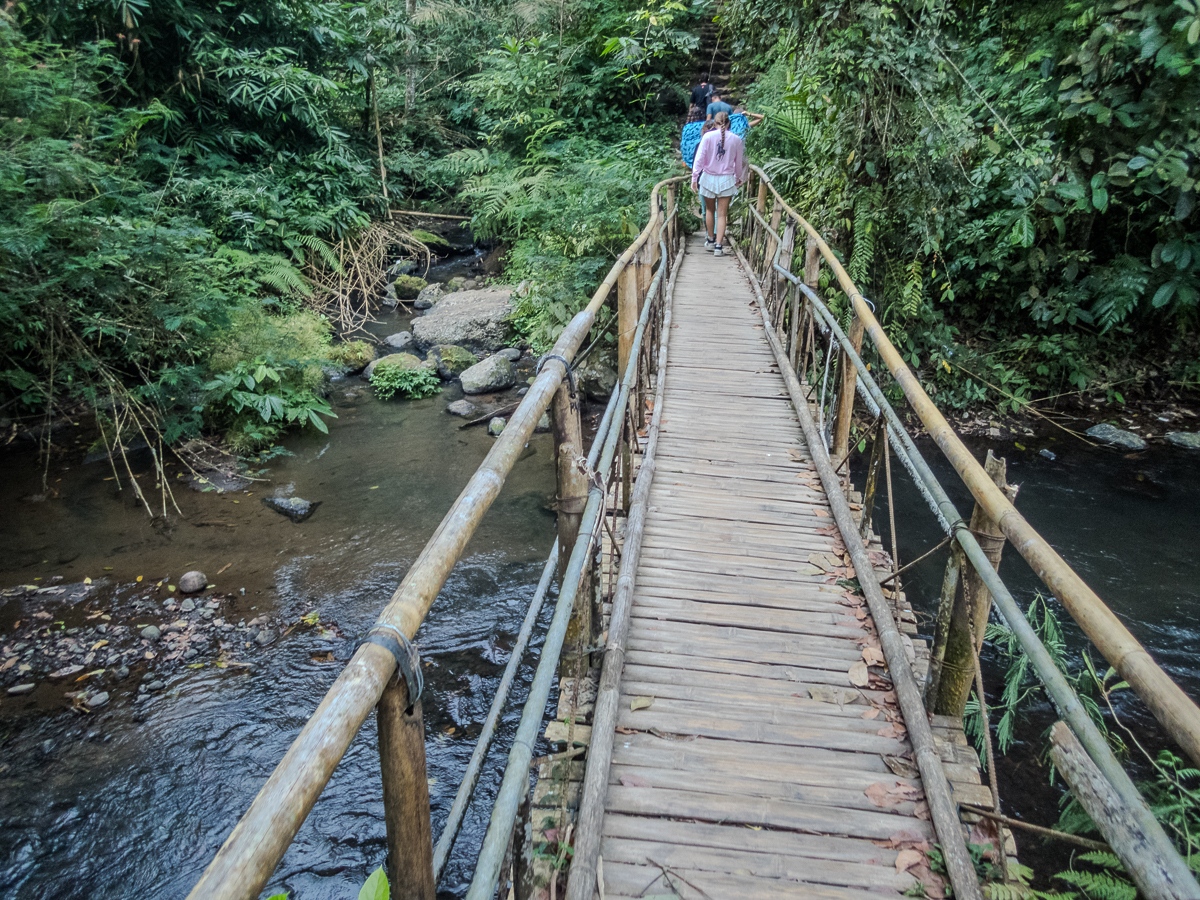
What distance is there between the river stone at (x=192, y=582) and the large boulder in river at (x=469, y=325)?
5755 millimetres

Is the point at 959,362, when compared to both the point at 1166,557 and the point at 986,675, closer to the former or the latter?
the point at 1166,557

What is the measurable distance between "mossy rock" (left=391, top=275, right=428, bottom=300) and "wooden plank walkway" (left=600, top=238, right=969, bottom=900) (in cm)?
946

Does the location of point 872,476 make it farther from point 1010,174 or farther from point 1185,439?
point 1185,439

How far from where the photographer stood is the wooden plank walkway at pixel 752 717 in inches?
74.5

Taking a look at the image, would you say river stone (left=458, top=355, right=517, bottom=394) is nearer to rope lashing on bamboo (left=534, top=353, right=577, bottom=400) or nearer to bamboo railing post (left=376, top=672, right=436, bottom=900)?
rope lashing on bamboo (left=534, top=353, right=577, bottom=400)

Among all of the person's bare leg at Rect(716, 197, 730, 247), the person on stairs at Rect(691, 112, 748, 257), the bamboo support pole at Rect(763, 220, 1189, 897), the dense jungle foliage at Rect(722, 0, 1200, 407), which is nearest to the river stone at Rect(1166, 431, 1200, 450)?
the dense jungle foliage at Rect(722, 0, 1200, 407)

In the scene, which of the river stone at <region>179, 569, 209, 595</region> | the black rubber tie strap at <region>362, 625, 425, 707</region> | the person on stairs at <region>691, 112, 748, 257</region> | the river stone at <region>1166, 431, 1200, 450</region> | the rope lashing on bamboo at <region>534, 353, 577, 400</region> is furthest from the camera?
the person on stairs at <region>691, 112, 748, 257</region>

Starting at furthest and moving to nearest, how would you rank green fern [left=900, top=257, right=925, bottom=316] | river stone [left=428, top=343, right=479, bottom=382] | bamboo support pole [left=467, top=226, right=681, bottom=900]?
river stone [left=428, top=343, right=479, bottom=382]
green fern [left=900, top=257, right=925, bottom=316]
bamboo support pole [left=467, top=226, right=681, bottom=900]

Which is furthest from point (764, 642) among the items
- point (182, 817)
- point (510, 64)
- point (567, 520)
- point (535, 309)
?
point (510, 64)

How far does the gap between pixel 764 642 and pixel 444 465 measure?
5471mm

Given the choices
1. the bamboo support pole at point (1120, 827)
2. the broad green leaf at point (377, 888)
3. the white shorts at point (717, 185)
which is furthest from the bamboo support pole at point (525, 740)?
the white shorts at point (717, 185)

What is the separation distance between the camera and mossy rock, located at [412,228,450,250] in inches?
524

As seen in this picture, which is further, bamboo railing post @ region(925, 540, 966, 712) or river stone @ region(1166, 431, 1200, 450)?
river stone @ region(1166, 431, 1200, 450)

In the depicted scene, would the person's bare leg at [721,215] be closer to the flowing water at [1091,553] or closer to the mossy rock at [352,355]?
the flowing water at [1091,553]
